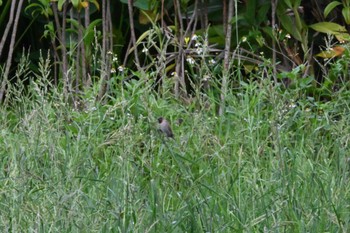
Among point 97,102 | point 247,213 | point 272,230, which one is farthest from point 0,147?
point 272,230

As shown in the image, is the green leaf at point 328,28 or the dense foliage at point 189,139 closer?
the dense foliage at point 189,139

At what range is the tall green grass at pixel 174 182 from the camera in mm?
3277

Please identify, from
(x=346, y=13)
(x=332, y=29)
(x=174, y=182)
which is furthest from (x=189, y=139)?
(x=332, y=29)

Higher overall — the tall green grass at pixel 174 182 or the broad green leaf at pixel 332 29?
the tall green grass at pixel 174 182

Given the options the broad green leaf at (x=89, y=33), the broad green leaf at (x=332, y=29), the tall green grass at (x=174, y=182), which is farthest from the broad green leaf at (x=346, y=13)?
the broad green leaf at (x=89, y=33)

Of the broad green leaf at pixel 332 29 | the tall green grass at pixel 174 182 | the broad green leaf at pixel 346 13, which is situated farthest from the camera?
the broad green leaf at pixel 332 29

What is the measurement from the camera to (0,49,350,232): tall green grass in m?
3.28

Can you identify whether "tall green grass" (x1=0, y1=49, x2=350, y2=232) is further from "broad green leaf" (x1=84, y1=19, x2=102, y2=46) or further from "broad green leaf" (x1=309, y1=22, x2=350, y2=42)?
"broad green leaf" (x1=84, y1=19, x2=102, y2=46)

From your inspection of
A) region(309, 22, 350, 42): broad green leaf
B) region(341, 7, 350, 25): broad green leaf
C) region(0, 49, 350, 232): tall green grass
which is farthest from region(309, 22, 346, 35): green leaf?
region(0, 49, 350, 232): tall green grass

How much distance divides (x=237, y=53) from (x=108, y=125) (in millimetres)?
1193

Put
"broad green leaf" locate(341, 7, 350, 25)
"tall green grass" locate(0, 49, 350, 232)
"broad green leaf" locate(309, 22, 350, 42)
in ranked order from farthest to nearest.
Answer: "broad green leaf" locate(309, 22, 350, 42), "broad green leaf" locate(341, 7, 350, 25), "tall green grass" locate(0, 49, 350, 232)

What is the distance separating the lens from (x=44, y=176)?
3959 millimetres

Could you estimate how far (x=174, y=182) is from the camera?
13.2ft

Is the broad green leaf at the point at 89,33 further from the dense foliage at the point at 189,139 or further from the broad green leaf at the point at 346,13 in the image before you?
the broad green leaf at the point at 346,13
